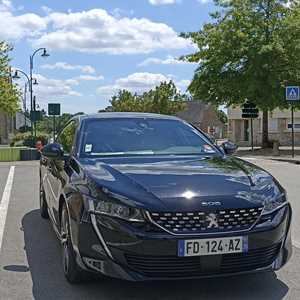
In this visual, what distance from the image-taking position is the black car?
423 centimetres

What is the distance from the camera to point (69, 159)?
5750 millimetres

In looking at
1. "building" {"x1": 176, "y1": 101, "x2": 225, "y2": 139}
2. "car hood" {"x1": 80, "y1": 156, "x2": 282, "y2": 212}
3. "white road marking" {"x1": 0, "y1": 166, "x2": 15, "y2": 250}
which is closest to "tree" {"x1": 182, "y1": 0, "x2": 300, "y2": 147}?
"white road marking" {"x1": 0, "y1": 166, "x2": 15, "y2": 250}

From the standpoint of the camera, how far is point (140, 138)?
6.00m

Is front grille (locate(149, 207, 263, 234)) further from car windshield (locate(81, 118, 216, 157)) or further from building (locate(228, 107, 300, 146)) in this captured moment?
building (locate(228, 107, 300, 146))

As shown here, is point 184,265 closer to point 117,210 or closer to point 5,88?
point 117,210

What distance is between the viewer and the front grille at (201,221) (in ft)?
13.9

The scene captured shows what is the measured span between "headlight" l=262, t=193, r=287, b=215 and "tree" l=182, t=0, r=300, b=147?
85.3 feet

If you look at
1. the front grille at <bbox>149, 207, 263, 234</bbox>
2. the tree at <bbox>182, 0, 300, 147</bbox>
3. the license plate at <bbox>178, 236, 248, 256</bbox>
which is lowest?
the license plate at <bbox>178, 236, 248, 256</bbox>

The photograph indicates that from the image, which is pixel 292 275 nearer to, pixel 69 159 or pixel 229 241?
pixel 229 241

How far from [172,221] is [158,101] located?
3097 inches

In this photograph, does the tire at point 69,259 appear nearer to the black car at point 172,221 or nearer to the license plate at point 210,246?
the black car at point 172,221

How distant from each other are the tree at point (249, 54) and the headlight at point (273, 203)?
26.0 meters

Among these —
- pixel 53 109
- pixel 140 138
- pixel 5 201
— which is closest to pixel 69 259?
pixel 140 138

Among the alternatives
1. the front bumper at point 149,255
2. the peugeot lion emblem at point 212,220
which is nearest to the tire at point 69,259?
the front bumper at point 149,255
